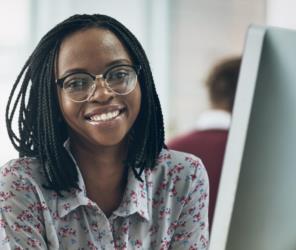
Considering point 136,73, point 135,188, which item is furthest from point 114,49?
point 135,188

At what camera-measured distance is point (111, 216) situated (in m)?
0.59

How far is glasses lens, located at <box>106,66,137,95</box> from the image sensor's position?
0.54 meters

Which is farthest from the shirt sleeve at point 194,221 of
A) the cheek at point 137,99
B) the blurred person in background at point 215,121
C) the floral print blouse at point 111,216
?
the blurred person in background at point 215,121

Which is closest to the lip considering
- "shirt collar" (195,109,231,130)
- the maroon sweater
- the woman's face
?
the woman's face

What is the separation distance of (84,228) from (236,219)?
202mm

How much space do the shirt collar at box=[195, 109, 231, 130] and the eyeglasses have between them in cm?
36

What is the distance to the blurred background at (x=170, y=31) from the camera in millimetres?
729

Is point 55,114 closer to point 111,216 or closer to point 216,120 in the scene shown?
point 111,216

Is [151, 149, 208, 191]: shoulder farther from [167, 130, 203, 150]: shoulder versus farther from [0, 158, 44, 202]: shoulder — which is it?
[167, 130, 203, 150]: shoulder

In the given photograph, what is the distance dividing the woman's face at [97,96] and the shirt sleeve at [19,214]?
2.9 inches

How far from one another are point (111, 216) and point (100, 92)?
13 cm

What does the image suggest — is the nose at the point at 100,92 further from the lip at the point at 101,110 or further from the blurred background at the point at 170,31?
the blurred background at the point at 170,31

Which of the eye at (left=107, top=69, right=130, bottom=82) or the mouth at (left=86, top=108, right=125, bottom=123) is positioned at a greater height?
the eye at (left=107, top=69, right=130, bottom=82)

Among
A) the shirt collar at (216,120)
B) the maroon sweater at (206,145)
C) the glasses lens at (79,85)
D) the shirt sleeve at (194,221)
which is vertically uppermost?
the glasses lens at (79,85)
